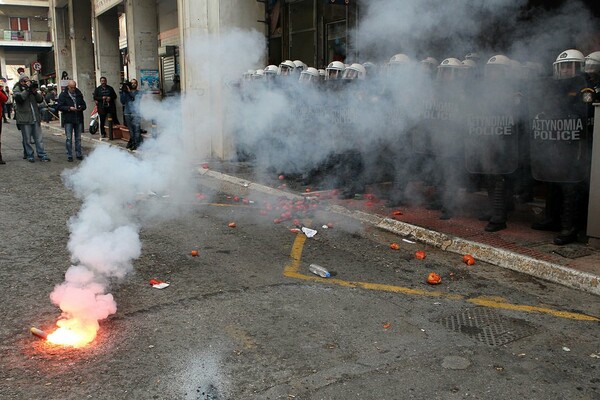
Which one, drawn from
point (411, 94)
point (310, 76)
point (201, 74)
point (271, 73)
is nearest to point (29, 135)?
point (201, 74)

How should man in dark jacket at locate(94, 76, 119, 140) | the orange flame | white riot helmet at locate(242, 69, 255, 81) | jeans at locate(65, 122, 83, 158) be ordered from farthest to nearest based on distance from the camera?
man in dark jacket at locate(94, 76, 119, 140)
jeans at locate(65, 122, 83, 158)
white riot helmet at locate(242, 69, 255, 81)
the orange flame

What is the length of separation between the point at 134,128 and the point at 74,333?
8823mm

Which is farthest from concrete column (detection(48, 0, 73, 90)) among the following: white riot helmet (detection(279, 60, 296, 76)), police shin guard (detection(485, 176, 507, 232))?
police shin guard (detection(485, 176, 507, 232))

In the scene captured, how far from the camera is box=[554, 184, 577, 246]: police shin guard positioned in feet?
18.1

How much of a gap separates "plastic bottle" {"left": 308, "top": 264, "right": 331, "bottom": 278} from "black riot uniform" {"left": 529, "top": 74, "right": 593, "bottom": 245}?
2.43 m

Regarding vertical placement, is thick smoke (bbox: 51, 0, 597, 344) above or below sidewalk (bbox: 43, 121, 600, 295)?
above

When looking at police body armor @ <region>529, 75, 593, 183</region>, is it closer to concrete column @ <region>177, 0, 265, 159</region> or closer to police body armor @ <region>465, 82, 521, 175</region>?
police body armor @ <region>465, 82, 521, 175</region>

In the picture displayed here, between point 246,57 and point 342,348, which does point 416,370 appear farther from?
point 246,57

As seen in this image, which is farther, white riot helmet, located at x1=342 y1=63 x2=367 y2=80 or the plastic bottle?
white riot helmet, located at x1=342 y1=63 x2=367 y2=80

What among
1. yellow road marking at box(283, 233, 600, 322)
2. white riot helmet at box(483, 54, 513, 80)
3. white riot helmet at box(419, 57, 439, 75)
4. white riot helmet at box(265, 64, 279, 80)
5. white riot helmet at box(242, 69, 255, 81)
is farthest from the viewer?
white riot helmet at box(242, 69, 255, 81)

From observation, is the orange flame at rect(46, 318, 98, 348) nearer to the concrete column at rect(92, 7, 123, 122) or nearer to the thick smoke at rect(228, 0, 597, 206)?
the thick smoke at rect(228, 0, 597, 206)

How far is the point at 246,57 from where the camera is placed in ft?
36.3

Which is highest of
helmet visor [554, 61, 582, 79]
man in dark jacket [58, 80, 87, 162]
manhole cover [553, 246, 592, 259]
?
helmet visor [554, 61, 582, 79]

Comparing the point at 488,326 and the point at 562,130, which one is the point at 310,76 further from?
the point at 488,326
